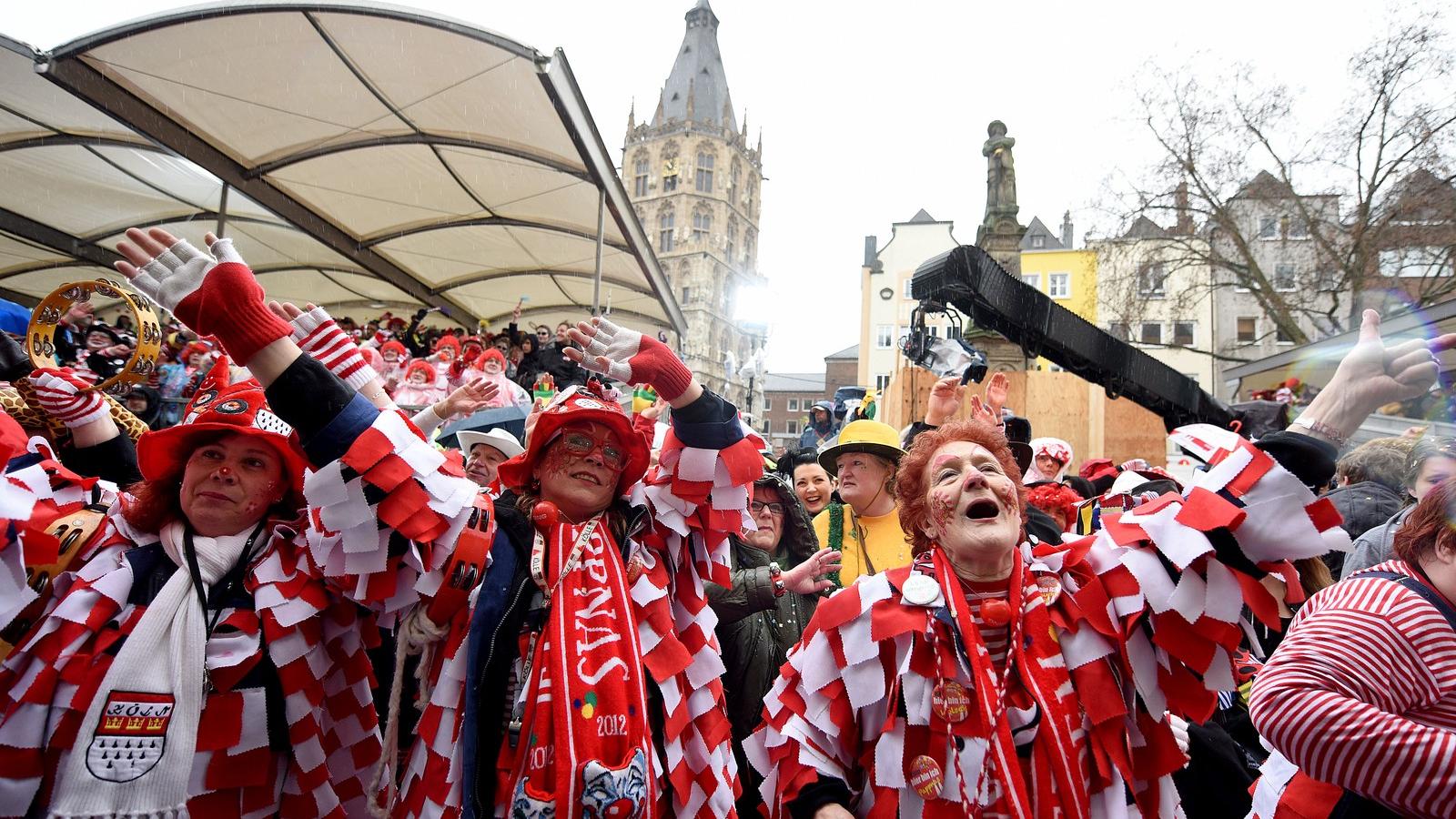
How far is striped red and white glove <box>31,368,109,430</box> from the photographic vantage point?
229 centimetres

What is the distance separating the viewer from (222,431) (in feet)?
6.44

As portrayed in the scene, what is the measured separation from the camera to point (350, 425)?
5.52 feet

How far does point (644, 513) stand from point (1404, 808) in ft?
5.57

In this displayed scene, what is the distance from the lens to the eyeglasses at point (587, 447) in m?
2.22

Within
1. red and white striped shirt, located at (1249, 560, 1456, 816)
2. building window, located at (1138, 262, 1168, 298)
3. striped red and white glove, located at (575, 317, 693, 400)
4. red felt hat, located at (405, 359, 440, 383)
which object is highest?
building window, located at (1138, 262, 1168, 298)

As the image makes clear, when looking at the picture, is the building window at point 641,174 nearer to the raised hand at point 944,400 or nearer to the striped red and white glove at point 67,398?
the raised hand at point 944,400

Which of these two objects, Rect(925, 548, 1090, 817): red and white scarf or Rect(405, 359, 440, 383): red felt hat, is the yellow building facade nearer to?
Rect(405, 359, 440, 383): red felt hat

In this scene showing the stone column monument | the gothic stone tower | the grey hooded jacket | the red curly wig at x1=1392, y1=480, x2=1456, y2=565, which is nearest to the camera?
the red curly wig at x1=1392, y1=480, x2=1456, y2=565

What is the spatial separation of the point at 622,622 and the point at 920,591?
0.76m

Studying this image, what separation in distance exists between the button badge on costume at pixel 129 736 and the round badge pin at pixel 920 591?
1.68 m

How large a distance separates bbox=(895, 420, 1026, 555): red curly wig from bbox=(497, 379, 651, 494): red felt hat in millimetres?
762

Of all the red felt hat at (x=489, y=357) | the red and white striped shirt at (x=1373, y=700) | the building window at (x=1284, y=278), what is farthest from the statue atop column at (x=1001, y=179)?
the red and white striped shirt at (x=1373, y=700)

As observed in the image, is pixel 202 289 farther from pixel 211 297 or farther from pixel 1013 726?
pixel 1013 726

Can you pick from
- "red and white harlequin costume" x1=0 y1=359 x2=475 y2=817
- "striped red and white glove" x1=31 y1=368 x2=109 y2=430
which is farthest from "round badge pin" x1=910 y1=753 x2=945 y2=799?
"striped red and white glove" x1=31 y1=368 x2=109 y2=430
